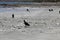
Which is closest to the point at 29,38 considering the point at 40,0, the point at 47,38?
the point at 47,38

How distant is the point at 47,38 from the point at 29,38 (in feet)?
1.45

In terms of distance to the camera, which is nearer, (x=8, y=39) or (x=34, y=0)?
(x=8, y=39)

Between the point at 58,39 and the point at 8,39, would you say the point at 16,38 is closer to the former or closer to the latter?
the point at 8,39

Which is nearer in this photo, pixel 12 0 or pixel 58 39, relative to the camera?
pixel 58 39

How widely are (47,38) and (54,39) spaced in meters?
0.20

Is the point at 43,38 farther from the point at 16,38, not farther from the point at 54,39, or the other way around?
the point at 16,38

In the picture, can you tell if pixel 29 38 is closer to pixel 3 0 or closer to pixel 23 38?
pixel 23 38

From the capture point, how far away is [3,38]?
4645 millimetres

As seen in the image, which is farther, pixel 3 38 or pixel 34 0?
pixel 34 0

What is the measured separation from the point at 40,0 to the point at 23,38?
55.8ft

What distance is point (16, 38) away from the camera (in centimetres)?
462

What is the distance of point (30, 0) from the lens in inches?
866

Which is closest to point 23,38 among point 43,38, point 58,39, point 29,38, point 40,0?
point 29,38

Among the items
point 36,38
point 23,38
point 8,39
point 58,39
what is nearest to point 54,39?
point 58,39
